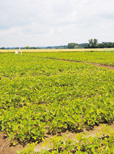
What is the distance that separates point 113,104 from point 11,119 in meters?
3.84

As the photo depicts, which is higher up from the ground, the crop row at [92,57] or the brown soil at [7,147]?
the crop row at [92,57]

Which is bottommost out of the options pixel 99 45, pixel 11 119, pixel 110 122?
pixel 110 122

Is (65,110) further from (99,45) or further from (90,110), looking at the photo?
(99,45)

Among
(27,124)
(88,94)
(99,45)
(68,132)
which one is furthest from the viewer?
(99,45)

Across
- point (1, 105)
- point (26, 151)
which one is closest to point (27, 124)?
point (26, 151)

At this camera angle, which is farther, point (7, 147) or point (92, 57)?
point (92, 57)

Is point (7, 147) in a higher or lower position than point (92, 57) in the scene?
lower

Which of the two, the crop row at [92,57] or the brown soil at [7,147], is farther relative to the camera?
the crop row at [92,57]

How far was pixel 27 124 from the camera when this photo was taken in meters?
4.64

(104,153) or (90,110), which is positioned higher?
(90,110)

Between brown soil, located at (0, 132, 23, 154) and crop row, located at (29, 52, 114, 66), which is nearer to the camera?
brown soil, located at (0, 132, 23, 154)

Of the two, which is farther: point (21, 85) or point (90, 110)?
point (21, 85)

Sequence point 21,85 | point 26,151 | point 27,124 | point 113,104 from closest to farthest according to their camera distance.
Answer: point 26,151 < point 27,124 < point 113,104 < point 21,85

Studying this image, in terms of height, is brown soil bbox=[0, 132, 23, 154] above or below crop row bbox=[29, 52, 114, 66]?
below
